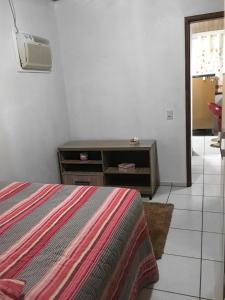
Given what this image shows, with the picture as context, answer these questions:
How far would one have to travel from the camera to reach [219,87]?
5848 millimetres

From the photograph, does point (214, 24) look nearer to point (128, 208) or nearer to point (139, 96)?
point (139, 96)

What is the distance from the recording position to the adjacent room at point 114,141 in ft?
5.07

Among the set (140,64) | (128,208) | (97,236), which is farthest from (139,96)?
(97,236)

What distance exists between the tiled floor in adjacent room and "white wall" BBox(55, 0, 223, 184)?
378mm

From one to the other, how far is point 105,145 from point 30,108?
3.23 feet

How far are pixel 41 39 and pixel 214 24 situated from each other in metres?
4.17

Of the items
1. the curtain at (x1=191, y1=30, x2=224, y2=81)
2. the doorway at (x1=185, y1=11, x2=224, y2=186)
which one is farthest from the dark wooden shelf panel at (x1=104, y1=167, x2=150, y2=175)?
the curtain at (x1=191, y1=30, x2=224, y2=81)

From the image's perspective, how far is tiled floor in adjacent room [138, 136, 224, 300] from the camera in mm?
1755

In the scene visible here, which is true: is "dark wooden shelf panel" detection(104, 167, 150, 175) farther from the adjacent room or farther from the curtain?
the curtain

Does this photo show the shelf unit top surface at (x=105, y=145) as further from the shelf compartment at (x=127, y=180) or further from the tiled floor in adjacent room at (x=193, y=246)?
the tiled floor in adjacent room at (x=193, y=246)

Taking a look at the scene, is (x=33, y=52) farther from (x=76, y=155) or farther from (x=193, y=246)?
(x=193, y=246)

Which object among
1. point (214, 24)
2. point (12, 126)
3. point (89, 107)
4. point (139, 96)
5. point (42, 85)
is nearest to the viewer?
point (12, 126)

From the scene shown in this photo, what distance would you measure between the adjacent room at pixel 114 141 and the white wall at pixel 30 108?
14 millimetres

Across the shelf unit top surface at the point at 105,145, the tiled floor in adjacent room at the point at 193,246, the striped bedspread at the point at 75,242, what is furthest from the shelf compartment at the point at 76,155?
the striped bedspread at the point at 75,242
